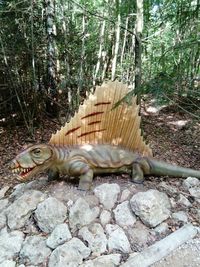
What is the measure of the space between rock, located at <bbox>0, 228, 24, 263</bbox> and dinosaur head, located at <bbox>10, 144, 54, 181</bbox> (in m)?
0.52

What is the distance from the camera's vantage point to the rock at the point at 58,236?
2.96 metres

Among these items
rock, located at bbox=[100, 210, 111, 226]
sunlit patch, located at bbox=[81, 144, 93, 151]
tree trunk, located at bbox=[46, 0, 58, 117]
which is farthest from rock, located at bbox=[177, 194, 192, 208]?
tree trunk, located at bbox=[46, 0, 58, 117]

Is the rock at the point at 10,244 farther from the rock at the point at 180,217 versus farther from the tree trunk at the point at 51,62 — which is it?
the tree trunk at the point at 51,62

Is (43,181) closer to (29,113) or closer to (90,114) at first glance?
(90,114)

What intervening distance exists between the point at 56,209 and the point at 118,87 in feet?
4.40

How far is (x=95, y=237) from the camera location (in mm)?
2967

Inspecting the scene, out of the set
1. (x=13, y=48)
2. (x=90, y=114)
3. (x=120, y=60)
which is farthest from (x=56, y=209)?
(x=120, y=60)

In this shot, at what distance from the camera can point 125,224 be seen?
3080mm

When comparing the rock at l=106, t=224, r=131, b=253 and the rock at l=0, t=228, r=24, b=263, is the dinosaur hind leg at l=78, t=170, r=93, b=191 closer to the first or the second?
the rock at l=106, t=224, r=131, b=253

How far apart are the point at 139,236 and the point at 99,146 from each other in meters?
0.96

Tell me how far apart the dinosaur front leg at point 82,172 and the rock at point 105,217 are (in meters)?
0.29

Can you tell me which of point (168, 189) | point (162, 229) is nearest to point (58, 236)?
point (162, 229)

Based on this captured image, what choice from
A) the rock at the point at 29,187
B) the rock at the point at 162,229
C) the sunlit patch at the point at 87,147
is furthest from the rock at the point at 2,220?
the rock at the point at 162,229

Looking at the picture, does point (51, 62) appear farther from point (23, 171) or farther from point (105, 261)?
point (105, 261)
